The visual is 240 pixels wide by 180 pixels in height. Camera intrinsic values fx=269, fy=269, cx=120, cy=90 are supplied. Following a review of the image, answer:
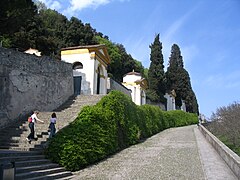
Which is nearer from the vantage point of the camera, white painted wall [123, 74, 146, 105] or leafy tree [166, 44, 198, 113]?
white painted wall [123, 74, 146, 105]

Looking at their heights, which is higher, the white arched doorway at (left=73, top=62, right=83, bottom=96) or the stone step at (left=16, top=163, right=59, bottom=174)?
the white arched doorway at (left=73, top=62, right=83, bottom=96)

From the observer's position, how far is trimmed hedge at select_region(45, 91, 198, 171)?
9.45 meters

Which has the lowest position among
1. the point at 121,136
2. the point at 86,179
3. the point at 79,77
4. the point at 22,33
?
the point at 86,179

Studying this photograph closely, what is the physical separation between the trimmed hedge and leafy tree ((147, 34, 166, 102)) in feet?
91.6

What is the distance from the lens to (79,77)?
917 inches

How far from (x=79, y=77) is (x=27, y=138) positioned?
1300 centimetres

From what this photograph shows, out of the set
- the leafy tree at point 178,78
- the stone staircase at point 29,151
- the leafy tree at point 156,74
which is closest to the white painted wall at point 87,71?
the stone staircase at point 29,151

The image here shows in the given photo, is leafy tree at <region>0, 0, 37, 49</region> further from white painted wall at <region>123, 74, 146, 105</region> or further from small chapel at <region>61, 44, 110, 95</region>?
white painted wall at <region>123, 74, 146, 105</region>

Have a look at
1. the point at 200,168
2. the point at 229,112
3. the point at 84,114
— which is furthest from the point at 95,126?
the point at 229,112

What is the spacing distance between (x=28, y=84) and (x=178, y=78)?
145 feet

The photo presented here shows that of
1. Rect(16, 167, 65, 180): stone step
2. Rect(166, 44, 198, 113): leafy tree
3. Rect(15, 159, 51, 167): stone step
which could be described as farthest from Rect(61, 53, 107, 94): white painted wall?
Rect(166, 44, 198, 113): leafy tree

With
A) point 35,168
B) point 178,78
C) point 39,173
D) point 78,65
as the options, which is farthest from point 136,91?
point 39,173

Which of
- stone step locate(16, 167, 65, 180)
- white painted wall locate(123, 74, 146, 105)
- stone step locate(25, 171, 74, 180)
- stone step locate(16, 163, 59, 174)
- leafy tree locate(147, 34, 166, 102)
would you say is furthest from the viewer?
leafy tree locate(147, 34, 166, 102)

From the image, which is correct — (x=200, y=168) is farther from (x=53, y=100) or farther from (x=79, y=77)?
(x=79, y=77)
